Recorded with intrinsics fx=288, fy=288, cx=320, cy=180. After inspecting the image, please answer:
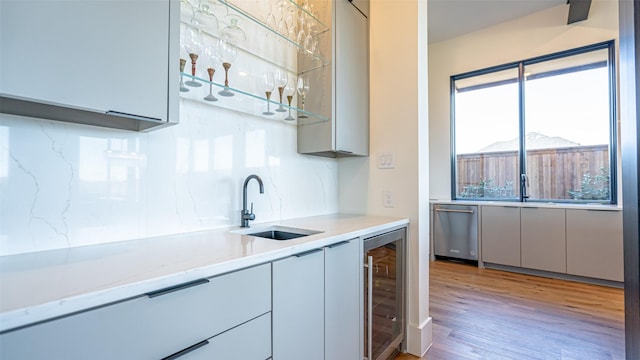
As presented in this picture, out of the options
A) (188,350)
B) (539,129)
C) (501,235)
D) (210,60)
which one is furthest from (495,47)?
(188,350)

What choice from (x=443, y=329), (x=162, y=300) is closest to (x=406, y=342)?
(x=443, y=329)

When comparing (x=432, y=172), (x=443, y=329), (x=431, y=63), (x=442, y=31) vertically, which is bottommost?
(x=443, y=329)

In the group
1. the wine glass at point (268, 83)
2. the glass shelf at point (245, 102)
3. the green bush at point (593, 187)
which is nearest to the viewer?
the glass shelf at point (245, 102)

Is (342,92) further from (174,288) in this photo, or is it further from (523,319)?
(523,319)

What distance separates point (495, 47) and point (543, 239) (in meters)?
2.80

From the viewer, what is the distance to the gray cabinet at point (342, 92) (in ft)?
6.45

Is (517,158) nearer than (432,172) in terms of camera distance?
Yes

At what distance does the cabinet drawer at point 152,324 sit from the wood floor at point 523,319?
1.49m

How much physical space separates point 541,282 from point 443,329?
1955 mm

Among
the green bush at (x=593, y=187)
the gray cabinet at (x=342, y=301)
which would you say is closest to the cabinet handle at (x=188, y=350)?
the gray cabinet at (x=342, y=301)

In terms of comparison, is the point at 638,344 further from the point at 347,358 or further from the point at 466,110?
the point at 466,110

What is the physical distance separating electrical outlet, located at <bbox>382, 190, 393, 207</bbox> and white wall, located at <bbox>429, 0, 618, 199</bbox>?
2932mm

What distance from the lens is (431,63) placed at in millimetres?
4855

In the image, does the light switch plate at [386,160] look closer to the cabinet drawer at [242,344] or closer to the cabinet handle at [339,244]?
the cabinet handle at [339,244]
